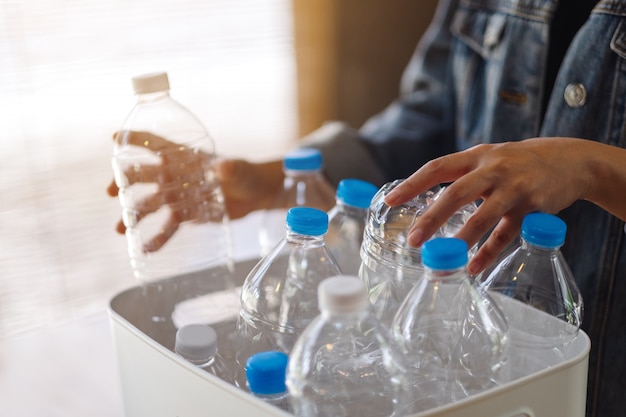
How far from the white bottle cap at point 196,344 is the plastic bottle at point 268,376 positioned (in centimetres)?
10

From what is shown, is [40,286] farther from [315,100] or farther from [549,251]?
[549,251]

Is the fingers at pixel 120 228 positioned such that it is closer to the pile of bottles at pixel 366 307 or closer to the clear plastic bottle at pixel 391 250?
the pile of bottles at pixel 366 307

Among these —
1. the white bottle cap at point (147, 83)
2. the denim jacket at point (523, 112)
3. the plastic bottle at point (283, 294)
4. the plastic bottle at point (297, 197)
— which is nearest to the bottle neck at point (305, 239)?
the plastic bottle at point (283, 294)

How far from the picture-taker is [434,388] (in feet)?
2.16

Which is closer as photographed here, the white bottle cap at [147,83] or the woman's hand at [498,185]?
the woman's hand at [498,185]

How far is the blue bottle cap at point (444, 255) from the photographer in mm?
594

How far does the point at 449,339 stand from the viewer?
67cm

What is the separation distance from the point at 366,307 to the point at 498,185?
202 millimetres

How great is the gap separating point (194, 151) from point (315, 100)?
130cm

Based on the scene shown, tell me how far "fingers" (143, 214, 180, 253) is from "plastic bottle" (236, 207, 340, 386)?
22 centimetres

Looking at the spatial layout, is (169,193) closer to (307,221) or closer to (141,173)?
(141,173)

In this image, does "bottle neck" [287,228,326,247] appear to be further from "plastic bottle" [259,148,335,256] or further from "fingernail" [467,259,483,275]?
"plastic bottle" [259,148,335,256]

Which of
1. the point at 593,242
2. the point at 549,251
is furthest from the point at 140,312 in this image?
the point at 593,242

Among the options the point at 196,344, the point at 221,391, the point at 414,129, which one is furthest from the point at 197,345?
the point at 414,129
